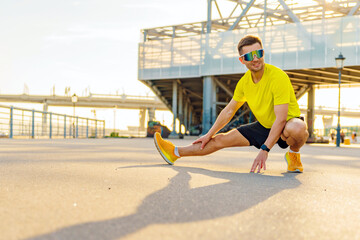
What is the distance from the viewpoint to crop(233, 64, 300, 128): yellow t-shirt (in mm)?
3498

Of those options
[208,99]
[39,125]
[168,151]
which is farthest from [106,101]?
[168,151]

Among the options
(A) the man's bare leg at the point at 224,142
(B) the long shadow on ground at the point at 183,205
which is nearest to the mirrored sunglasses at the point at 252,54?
(A) the man's bare leg at the point at 224,142

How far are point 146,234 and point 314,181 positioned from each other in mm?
2320

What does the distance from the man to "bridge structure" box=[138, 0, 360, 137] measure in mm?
23849

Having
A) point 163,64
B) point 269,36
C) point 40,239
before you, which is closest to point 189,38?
point 163,64

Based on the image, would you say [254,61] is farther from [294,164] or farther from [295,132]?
[294,164]

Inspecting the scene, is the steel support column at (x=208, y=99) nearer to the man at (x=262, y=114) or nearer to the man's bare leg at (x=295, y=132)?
the man at (x=262, y=114)

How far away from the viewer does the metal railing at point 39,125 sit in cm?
1564

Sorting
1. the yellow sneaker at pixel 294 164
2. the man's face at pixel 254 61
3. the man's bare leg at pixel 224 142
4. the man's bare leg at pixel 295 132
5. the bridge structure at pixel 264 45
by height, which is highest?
the bridge structure at pixel 264 45

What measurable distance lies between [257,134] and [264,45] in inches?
1003

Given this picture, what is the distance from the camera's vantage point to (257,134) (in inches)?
152

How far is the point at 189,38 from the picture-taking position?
31250 mm

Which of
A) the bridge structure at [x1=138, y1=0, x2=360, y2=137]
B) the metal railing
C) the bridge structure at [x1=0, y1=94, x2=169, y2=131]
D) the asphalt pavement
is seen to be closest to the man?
the asphalt pavement

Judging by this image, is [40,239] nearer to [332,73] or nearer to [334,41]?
[334,41]
